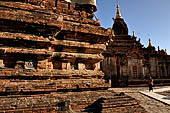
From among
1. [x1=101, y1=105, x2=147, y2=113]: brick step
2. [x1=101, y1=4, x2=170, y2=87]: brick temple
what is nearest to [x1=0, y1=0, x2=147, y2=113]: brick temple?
[x1=101, y1=105, x2=147, y2=113]: brick step

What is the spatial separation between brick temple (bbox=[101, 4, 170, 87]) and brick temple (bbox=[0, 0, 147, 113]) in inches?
818

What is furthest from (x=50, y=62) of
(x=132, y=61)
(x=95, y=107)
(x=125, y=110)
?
(x=132, y=61)

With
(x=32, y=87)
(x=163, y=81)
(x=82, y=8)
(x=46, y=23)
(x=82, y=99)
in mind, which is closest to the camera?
(x=32, y=87)

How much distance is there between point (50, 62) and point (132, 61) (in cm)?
2740

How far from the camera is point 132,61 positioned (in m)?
31.8

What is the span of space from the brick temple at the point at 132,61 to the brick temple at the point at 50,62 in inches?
818

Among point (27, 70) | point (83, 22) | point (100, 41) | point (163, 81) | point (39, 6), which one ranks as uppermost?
point (39, 6)

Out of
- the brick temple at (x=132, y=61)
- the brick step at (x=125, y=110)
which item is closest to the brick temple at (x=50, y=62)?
the brick step at (x=125, y=110)

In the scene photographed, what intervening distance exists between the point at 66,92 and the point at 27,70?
177cm

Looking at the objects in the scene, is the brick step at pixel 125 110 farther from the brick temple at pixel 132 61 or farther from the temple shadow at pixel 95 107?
the brick temple at pixel 132 61

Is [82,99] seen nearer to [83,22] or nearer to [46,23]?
[46,23]

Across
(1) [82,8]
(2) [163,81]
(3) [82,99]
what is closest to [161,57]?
(2) [163,81]

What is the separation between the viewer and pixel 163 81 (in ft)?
95.0

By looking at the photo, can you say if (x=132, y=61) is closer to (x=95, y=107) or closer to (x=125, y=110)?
(x=125, y=110)
